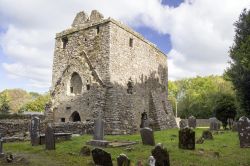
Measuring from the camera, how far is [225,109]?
86.3ft

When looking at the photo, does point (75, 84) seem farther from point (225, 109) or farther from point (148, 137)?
point (225, 109)

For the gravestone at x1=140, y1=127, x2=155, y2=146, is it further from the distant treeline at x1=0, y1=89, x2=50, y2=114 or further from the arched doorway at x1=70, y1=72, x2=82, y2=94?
the distant treeline at x1=0, y1=89, x2=50, y2=114

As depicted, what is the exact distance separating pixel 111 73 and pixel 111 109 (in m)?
2.88

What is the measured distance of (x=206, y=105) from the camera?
178ft

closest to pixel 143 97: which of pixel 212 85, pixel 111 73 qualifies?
pixel 111 73

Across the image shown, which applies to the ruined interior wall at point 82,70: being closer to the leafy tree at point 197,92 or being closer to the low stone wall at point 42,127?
the low stone wall at point 42,127

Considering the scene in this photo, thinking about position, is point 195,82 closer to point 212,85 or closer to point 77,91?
point 212,85

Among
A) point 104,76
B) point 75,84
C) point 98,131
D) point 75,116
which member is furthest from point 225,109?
point 98,131

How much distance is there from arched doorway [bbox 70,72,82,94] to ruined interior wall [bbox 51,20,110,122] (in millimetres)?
307

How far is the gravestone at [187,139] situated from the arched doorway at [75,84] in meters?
13.9

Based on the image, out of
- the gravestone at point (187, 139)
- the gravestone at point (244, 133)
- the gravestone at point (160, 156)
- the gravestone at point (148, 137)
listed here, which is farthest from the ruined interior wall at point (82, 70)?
the gravestone at point (160, 156)

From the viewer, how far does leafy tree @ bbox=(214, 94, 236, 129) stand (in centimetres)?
2621

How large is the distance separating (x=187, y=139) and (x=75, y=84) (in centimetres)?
1488

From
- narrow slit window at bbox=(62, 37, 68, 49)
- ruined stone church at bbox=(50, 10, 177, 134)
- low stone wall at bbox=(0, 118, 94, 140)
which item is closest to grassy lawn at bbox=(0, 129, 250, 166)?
low stone wall at bbox=(0, 118, 94, 140)
